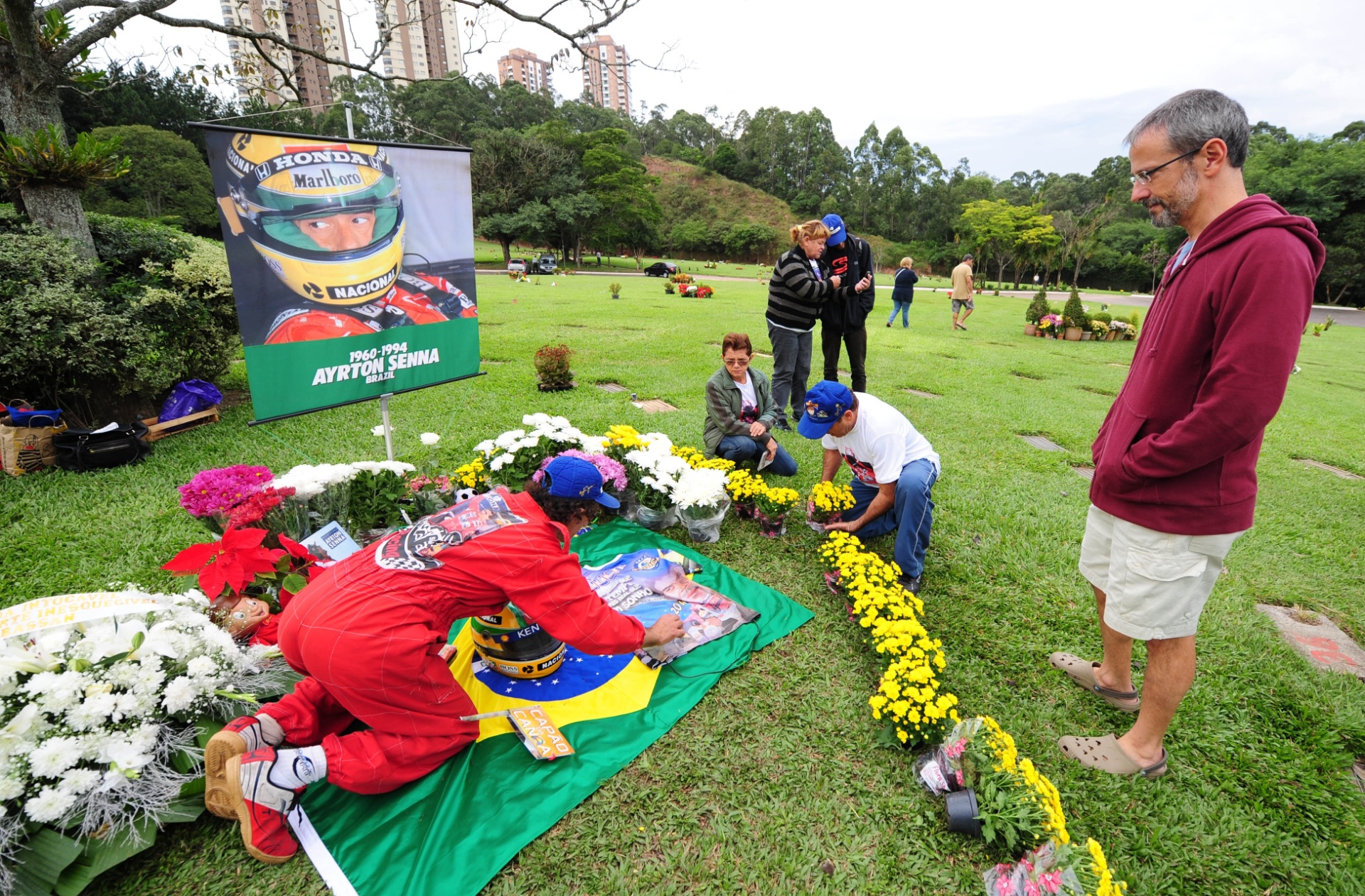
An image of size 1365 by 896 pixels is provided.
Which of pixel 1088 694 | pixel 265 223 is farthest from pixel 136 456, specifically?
pixel 1088 694

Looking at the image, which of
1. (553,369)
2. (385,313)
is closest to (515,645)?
(385,313)

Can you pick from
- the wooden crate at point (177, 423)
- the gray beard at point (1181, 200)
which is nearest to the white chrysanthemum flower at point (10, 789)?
the gray beard at point (1181, 200)

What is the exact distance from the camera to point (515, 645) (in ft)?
9.02

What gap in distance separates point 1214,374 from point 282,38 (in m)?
9.74

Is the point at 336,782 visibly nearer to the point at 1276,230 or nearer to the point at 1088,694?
the point at 1088,694

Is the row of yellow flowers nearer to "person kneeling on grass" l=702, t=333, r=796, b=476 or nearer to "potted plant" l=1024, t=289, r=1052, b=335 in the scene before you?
"person kneeling on grass" l=702, t=333, r=796, b=476

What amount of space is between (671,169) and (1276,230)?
270ft

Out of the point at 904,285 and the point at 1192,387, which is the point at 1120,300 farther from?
the point at 1192,387

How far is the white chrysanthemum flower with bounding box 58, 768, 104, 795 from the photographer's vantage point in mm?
1786

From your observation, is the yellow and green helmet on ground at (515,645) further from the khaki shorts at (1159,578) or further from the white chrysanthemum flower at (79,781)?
the khaki shorts at (1159,578)

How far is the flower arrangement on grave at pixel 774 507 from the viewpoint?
3.95 m

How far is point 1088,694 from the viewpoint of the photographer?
2748 mm

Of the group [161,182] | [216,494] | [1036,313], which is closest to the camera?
[216,494]

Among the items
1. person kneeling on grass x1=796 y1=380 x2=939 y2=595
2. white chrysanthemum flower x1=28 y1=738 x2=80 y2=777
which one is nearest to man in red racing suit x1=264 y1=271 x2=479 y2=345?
white chrysanthemum flower x1=28 y1=738 x2=80 y2=777
